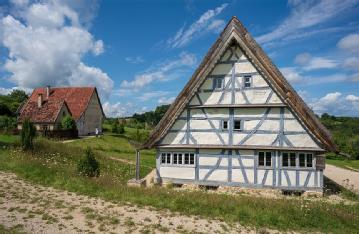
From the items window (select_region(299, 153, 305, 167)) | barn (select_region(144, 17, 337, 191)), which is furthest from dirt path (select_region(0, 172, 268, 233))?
window (select_region(299, 153, 305, 167))

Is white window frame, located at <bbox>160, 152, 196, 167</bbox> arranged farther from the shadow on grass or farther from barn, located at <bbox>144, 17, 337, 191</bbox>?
the shadow on grass

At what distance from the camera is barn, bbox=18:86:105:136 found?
38.4 m

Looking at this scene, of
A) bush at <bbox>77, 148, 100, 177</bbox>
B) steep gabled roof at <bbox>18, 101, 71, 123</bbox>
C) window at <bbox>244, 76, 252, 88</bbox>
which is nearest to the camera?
bush at <bbox>77, 148, 100, 177</bbox>

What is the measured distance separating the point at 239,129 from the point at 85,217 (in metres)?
9.43

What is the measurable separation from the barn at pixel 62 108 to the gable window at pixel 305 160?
31088 millimetres

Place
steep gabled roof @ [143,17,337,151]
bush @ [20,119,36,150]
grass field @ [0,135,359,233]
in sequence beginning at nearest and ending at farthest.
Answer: grass field @ [0,135,359,233] → steep gabled roof @ [143,17,337,151] → bush @ [20,119,36,150]

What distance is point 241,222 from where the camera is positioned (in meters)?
10.1

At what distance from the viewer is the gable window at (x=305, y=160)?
1566 centimetres

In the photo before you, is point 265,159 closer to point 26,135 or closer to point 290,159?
point 290,159

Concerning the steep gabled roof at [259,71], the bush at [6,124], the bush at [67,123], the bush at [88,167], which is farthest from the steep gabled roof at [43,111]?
the steep gabled roof at [259,71]

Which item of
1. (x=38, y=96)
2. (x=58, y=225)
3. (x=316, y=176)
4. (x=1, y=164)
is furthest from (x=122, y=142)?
(x=58, y=225)

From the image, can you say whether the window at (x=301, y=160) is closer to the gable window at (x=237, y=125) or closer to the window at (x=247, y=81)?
the gable window at (x=237, y=125)

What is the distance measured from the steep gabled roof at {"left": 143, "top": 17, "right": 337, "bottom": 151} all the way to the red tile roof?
85.6 feet

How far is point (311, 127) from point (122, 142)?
27.1 m
